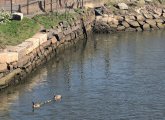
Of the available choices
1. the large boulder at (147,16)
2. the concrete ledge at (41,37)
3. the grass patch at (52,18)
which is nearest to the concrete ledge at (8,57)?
the concrete ledge at (41,37)

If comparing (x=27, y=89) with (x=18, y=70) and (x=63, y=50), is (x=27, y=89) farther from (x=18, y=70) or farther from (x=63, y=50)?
(x=63, y=50)

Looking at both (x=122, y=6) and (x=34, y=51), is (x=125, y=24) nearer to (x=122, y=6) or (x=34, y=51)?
(x=122, y=6)

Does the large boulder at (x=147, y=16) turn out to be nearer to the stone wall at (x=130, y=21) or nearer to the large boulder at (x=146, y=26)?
the stone wall at (x=130, y=21)

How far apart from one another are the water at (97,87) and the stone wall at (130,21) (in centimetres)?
1041

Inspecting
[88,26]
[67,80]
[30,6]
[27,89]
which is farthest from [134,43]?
[27,89]

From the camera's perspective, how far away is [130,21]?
3413 inches

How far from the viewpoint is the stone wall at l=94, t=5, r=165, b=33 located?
85312 mm

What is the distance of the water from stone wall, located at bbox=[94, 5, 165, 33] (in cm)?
1041

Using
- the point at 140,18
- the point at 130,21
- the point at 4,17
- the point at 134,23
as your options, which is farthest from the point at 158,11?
the point at 4,17

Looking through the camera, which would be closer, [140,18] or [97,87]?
[97,87]

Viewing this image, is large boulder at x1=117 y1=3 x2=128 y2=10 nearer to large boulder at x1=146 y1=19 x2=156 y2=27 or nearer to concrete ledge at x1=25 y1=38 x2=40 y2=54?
large boulder at x1=146 y1=19 x2=156 y2=27

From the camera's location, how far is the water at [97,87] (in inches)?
1837

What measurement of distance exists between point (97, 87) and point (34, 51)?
9.84m

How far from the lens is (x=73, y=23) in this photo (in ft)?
249
